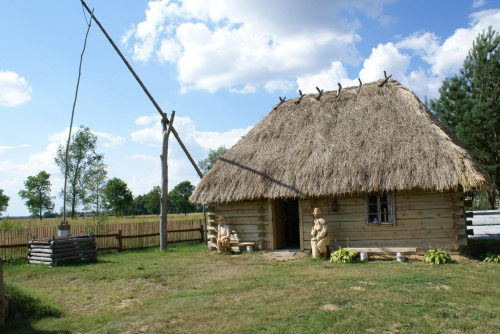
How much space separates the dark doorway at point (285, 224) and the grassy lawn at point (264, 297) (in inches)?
96.8

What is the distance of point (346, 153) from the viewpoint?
1174 cm

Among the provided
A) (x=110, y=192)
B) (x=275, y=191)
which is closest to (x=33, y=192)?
(x=110, y=192)

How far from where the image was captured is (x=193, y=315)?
591cm

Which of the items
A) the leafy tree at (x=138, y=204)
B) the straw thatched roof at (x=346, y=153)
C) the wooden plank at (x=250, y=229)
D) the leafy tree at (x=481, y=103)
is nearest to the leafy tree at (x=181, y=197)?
the leafy tree at (x=138, y=204)

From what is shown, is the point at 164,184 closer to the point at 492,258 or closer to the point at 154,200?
the point at 492,258

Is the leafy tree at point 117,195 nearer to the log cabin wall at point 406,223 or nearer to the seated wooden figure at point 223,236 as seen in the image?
the seated wooden figure at point 223,236

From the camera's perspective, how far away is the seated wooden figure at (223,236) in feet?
41.8

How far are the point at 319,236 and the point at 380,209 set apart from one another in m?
1.99

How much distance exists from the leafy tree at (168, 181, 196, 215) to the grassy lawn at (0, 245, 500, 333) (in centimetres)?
5143

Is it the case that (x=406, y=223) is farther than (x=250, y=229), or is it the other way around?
(x=250, y=229)

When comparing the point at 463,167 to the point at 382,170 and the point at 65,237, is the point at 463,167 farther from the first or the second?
the point at 65,237

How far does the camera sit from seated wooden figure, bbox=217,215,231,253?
12.7 metres

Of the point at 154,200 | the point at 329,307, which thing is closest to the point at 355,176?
the point at 329,307

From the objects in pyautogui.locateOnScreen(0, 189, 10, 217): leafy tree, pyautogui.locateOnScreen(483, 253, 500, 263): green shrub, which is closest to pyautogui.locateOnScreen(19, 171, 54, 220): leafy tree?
pyautogui.locateOnScreen(0, 189, 10, 217): leafy tree
